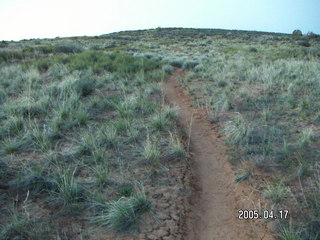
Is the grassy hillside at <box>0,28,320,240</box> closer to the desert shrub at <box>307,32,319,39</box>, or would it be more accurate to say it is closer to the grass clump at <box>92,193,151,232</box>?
the grass clump at <box>92,193,151,232</box>

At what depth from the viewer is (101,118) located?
692 centimetres

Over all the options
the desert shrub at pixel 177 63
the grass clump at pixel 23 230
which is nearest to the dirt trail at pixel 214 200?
the grass clump at pixel 23 230

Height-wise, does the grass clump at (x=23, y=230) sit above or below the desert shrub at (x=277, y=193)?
below

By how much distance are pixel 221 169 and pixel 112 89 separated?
19.1 feet

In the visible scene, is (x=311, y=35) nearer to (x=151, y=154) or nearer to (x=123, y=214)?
(x=151, y=154)

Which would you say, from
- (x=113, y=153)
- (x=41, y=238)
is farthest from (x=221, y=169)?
(x=41, y=238)
